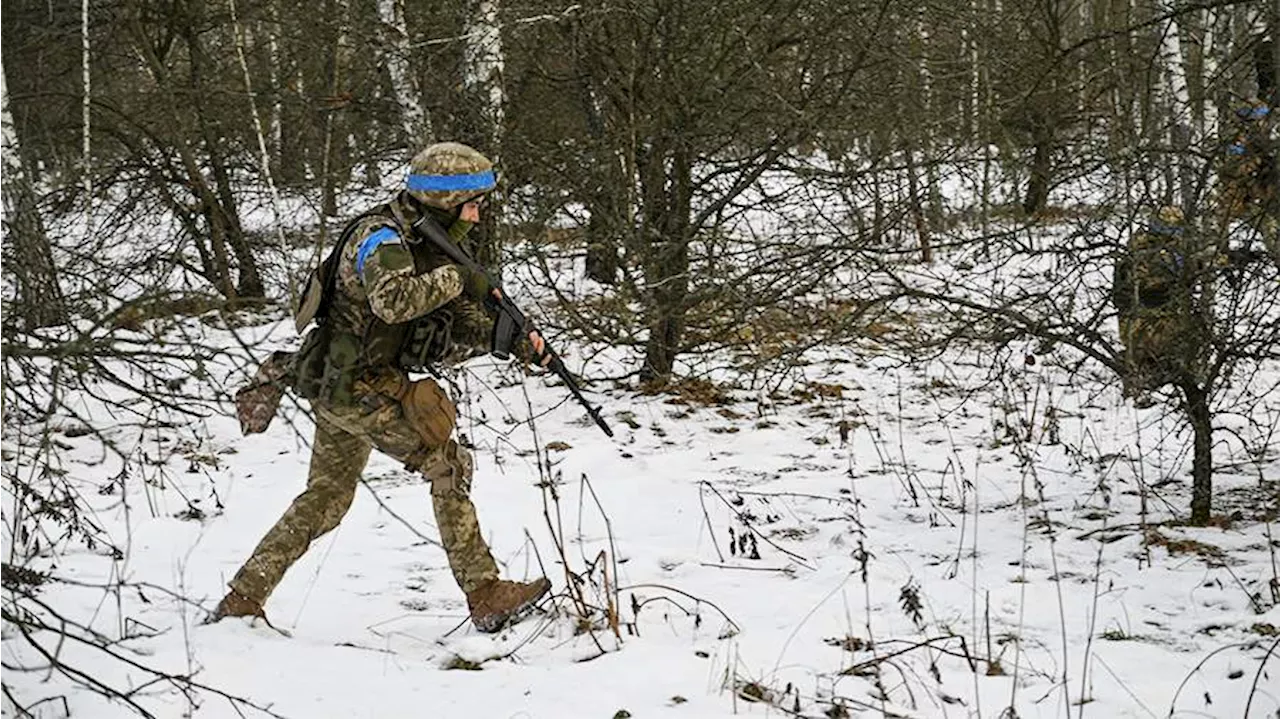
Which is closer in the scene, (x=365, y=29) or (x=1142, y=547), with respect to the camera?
(x=1142, y=547)

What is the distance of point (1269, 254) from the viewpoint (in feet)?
14.6

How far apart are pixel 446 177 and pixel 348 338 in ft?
2.10

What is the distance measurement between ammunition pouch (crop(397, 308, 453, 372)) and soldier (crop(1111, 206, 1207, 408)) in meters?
2.56

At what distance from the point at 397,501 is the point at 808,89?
12.9 ft

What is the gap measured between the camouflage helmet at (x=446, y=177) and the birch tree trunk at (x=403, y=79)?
4555 mm

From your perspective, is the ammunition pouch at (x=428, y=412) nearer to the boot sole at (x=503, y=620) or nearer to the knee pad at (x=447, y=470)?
the knee pad at (x=447, y=470)

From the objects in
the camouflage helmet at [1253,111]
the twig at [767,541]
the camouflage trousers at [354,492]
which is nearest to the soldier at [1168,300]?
the camouflage helmet at [1253,111]

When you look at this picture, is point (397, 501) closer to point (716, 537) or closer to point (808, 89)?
point (716, 537)

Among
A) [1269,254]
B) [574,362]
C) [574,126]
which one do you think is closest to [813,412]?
[574,362]

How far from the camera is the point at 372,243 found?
12.9 feet

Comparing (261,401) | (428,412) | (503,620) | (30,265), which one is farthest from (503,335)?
(30,265)

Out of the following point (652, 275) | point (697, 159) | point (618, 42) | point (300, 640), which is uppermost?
point (618, 42)

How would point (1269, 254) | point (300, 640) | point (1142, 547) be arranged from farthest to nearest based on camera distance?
point (1142, 547) < point (1269, 254) < point (300, 640)

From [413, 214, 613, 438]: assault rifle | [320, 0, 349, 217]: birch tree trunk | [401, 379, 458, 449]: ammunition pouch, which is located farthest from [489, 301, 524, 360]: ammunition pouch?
[320, 0, 349, 217]: birch tree trunk
